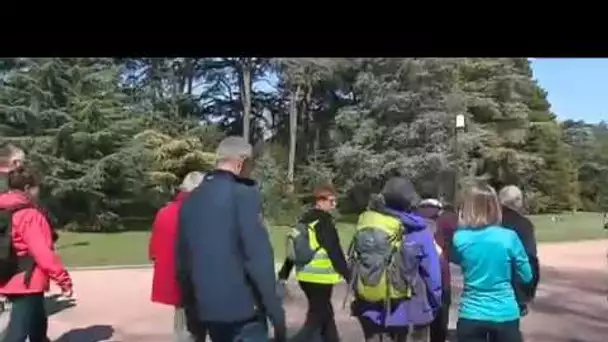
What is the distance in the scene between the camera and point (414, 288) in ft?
12.5

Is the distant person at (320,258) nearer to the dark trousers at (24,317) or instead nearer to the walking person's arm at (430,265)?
the walking person's arm at (430,265)

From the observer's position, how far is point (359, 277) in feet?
12.6

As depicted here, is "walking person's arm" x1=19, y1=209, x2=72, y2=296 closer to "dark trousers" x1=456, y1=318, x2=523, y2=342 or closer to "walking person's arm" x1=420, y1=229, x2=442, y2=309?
"walking person's arm" x1=420, y1=229, x2=442, y2=309

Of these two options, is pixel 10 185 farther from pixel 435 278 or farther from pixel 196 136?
pixel 196 136

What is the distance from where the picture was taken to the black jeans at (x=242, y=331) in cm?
315

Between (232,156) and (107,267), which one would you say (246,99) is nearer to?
(107,267)

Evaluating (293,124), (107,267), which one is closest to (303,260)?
(107,267)

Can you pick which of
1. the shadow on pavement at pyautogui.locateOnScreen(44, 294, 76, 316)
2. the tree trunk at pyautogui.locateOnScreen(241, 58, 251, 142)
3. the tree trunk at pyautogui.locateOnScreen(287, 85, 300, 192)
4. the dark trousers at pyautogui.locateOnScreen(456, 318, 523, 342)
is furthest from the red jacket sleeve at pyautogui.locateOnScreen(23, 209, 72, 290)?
the tree trunk at pyautogui.locateOnScreen(287, 85, 300, 192)

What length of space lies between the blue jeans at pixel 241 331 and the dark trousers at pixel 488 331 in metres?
0.76

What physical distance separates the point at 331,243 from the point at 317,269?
0.54 feet

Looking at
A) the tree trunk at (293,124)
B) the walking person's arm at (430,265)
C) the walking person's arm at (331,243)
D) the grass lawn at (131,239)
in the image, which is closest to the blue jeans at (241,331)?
the walking person's arm at (430,265)

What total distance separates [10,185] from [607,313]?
16.8 feet
